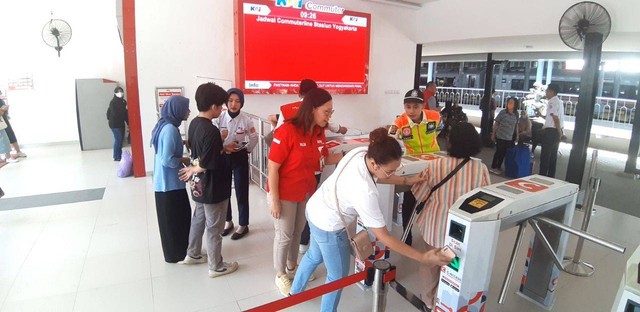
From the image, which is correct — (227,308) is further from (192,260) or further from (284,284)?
(192,260)

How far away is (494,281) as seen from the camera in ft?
8.41

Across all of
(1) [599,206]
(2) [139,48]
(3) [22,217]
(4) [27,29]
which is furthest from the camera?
(4) [27,29]

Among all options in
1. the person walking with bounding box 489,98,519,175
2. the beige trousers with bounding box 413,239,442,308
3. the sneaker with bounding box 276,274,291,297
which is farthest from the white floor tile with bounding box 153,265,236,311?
the person walking with bounding box 489,98,519,175

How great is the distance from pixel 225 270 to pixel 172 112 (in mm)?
1138

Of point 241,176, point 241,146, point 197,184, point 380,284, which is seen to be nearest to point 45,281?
point 197,184

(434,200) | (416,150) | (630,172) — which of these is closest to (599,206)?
(630,172)

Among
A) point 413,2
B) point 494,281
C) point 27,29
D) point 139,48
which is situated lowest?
point 494,281

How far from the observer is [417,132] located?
2732 millimetres

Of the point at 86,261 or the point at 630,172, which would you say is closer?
the point at 86,261

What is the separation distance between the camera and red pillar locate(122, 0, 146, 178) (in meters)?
4.36

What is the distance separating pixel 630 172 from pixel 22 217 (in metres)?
8.19

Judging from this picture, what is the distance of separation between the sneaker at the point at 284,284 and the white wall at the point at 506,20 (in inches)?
174

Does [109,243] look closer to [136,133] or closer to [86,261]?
[86,261]

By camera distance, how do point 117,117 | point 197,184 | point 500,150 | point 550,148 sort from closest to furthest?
point 197,184 < point 550,148 < point 500,150 < point 117,117
